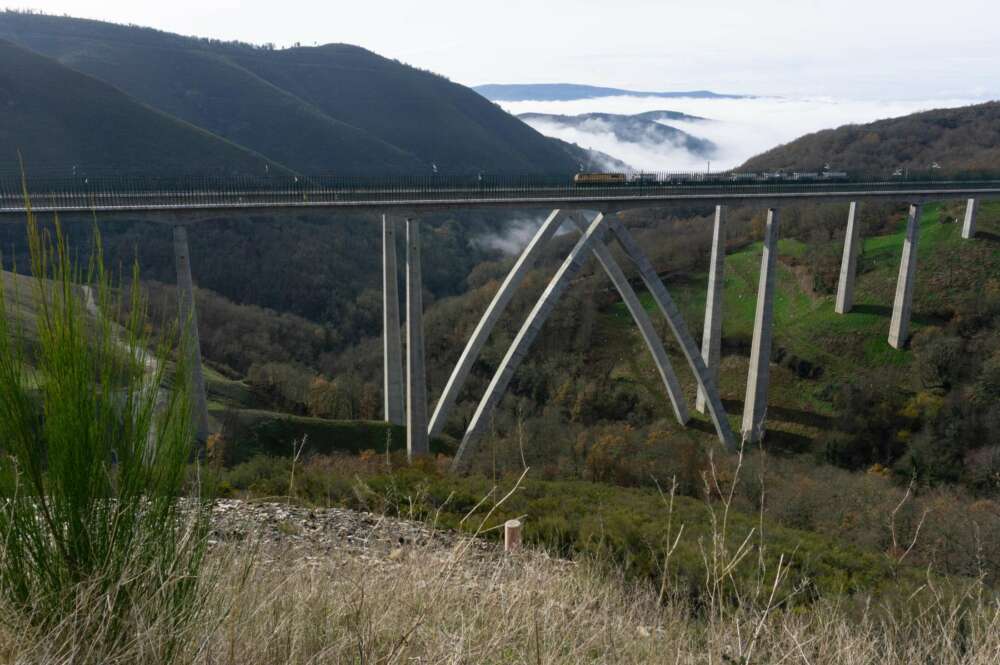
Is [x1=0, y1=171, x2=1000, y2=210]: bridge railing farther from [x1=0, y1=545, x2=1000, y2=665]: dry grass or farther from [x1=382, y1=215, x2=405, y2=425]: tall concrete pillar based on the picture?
[x1=0, y1=545, x2=1000, y2=665]: dry grass

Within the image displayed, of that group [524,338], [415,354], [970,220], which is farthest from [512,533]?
[970,220]

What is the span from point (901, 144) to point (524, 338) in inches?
3052

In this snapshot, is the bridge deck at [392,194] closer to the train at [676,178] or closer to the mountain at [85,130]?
the train at [676,178]

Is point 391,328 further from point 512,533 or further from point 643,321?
point 512,533

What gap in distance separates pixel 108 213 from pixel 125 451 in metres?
20.1

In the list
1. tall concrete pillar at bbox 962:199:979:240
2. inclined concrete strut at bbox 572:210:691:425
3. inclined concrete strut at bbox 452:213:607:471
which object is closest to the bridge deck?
inclined concrete strut at bbox 452:213:607:471

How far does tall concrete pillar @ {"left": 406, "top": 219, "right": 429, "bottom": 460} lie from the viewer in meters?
24.0

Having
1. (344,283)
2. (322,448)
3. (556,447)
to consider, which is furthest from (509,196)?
(344,283)

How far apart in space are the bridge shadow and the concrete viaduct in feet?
15.3

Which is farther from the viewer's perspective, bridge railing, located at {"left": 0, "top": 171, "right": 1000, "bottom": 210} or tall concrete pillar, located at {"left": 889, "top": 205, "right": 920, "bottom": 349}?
tall concrete pillar, located at {"left": 889, "top": 205, "right": 920, "bottom": 349}

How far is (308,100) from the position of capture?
5094 inches

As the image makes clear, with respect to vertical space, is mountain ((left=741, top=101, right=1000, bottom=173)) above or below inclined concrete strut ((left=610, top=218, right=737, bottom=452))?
above

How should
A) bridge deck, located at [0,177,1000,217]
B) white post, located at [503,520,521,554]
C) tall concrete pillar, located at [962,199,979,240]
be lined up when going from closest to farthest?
white post, located at [503,520,521,554], bridge deck, located at [0,177,1000,217], tall concrete pillar, located at [962,199,979,240]

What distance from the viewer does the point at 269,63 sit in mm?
138375
